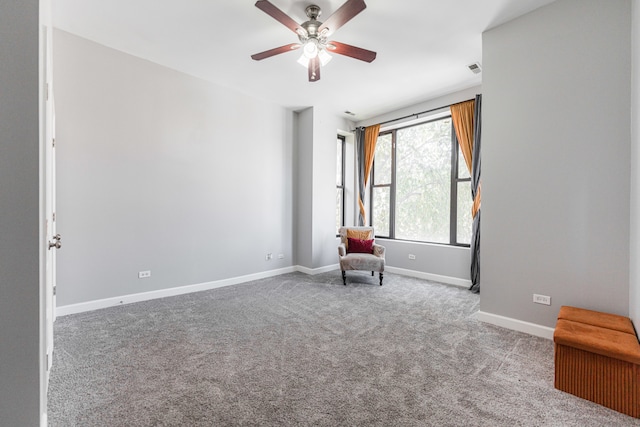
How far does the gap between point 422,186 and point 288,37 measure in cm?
339

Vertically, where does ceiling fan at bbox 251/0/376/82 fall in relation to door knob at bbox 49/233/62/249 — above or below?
above

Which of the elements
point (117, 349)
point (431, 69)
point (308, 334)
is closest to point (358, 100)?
point (431, 69)

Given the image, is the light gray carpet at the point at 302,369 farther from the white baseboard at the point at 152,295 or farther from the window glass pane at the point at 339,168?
the window glass pane at the point at 339,168

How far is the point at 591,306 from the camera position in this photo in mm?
2424

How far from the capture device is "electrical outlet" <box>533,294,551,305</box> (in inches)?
104

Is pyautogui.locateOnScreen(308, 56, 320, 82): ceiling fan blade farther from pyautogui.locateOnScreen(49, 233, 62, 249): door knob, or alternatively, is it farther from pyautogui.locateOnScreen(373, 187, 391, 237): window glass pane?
pyautogui.locateOnScreen(373, 187, 391, 237): window glass pane

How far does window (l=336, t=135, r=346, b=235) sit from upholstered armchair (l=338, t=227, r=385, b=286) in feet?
2.77

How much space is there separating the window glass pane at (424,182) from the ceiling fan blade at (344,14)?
3159mm

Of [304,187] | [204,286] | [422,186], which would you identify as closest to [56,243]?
[204,286]

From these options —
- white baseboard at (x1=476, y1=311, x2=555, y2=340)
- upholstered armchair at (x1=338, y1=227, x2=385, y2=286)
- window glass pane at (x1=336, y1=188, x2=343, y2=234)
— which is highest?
window glass pane at (x1=336, y1=188, x2=343, y2=234)

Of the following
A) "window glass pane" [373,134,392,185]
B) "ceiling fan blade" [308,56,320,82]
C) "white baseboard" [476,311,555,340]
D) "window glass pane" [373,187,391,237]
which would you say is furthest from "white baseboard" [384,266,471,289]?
"ceiling fan blade" [308,56,320,82]

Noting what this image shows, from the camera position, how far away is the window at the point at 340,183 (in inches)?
239

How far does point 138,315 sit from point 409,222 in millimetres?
4520

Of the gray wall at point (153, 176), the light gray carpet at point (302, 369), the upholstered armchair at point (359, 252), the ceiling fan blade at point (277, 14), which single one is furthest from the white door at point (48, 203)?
the upholstered armchair at point (359, 252)
